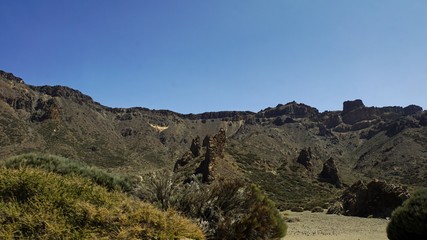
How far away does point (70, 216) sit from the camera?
7.60m

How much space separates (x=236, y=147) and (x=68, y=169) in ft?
192

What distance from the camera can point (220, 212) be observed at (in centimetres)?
1091

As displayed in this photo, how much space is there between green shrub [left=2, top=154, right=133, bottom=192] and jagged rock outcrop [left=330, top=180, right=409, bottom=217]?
24.6m

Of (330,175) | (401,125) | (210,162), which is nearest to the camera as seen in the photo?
(210,162)

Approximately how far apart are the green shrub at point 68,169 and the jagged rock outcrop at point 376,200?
80.8ft

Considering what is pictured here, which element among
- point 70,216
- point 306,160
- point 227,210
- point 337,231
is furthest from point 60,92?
point 70,216

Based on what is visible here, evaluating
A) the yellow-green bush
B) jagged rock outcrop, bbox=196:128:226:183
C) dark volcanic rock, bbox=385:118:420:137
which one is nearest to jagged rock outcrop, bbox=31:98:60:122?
jagged rock outcrop, bbox=196:128:226:183

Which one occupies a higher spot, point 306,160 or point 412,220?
point 306,160

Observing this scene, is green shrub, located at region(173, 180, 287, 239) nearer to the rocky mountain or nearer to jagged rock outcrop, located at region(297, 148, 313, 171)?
the rocky mountain

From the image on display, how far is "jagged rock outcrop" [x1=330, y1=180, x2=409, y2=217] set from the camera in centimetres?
3278

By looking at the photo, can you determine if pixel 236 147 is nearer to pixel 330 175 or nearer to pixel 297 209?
pixel 330 175

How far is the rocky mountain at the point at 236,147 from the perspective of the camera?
59438 mm

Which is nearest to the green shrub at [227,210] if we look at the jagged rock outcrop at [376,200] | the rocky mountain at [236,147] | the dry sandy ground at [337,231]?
the dry sandy ground at [337,231]

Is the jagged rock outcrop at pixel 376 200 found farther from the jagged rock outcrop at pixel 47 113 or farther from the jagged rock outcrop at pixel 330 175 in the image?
the jagged rock outcrop at pixel 47 113
